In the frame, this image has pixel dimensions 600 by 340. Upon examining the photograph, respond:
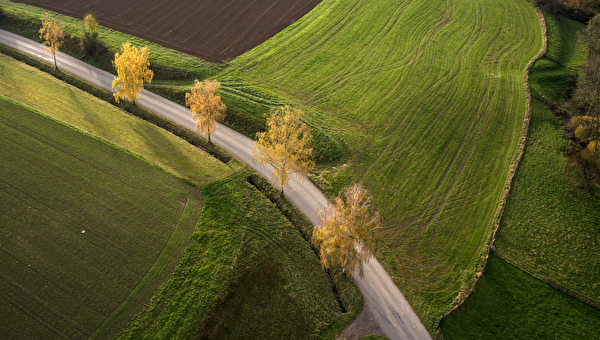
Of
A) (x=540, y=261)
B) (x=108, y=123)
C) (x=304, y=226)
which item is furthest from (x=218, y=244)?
(x=540, y=261)

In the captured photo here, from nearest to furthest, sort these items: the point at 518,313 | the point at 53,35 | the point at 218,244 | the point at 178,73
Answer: the point at 518,313
the point at 218,244
the point at 53,35
the point at 178,73

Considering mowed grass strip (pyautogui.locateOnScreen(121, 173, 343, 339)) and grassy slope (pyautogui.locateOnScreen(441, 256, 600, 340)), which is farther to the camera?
grassy slope (pyautogui.locateOnScreen(441, 256, 600, 340))

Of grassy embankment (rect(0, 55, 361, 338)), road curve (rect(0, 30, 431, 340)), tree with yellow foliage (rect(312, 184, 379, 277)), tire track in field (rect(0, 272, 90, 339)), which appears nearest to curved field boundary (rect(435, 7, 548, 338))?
road curve (rect(0, 30, 431, 340))

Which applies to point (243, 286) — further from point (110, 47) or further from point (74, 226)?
point (110, 47)

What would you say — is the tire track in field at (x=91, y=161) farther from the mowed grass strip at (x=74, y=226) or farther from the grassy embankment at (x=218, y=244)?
the grassy embankment at (x=218, y=244)

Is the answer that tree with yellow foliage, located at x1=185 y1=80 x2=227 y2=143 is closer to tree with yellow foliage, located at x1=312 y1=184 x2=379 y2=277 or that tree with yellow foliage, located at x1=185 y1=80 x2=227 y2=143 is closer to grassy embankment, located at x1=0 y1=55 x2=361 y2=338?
grassy embankment, located at x1=0 y1=55 x2=361 y2=338

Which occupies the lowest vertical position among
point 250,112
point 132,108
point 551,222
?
point 551,222
